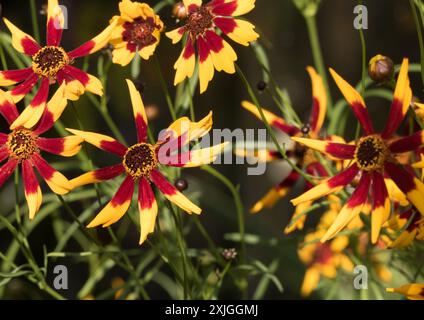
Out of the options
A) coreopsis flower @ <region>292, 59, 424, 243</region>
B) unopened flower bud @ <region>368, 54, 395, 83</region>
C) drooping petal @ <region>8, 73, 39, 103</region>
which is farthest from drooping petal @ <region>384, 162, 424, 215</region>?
drooping petal @ <region>8, 73, 39, 103</region>

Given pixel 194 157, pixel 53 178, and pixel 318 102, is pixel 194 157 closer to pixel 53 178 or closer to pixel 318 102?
pixel 53 178

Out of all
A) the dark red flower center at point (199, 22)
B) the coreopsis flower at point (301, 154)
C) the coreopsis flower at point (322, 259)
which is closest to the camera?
the dark red flower center at point (199, 22)

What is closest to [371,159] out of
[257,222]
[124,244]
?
[257,222]

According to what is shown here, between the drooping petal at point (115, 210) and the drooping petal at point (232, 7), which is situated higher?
the drooping petal at point (232, 7)

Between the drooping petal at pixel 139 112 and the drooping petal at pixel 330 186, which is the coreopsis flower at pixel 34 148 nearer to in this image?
the drooping petal at pixel 139 112

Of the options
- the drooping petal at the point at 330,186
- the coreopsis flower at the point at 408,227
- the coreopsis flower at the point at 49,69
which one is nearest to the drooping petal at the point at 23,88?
the coreopsis flower at the point at 49,69

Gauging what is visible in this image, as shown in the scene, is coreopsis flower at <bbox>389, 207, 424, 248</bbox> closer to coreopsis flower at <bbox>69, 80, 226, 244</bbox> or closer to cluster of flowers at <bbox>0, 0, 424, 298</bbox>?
cluster of flowers at <bbox>0, 0, 424, 298</bbox>
